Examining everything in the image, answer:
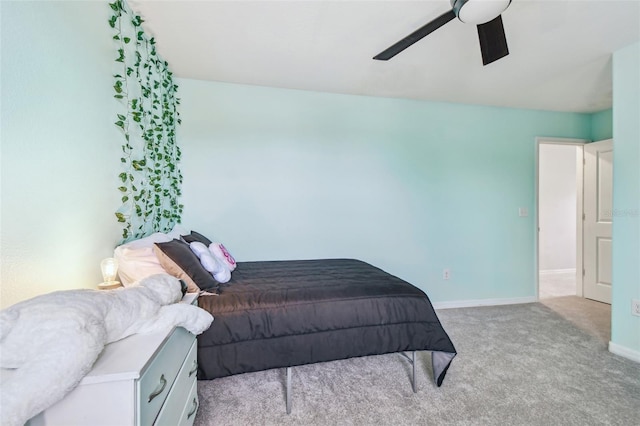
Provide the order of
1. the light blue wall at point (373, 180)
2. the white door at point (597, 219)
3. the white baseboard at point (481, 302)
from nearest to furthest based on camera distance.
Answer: the light blue wall at point (373, 180) → the white baseboard at point (481, 302) → the white door at point (597, 219)

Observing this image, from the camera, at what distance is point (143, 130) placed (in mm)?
2137

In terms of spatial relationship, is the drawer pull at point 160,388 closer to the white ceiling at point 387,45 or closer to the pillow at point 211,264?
the pillow at point 211,264

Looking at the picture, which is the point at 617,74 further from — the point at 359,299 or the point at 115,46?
the point at 115,46

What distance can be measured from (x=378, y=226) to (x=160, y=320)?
8.67 feet

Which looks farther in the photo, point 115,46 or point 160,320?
point 115,46

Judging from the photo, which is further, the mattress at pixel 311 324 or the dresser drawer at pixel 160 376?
the mattress at pixel 311 324

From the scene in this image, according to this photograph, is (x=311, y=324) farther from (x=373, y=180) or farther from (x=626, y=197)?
(x=626, y=197)

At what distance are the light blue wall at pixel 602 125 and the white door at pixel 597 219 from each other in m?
0.20

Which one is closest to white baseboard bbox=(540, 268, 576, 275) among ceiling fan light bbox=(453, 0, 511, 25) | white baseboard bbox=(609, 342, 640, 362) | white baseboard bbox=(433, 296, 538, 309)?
white baseboard bbox=(433, 296, 538, 309)

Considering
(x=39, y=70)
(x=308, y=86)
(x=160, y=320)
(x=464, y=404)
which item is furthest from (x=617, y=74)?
(x=39, y=70)

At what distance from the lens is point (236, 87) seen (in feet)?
9.86

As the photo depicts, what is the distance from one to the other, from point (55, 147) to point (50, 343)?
2.93 feet

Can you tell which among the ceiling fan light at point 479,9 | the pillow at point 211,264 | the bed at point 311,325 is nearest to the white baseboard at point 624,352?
the bed at point 311,325

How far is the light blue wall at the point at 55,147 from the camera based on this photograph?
1.01m
